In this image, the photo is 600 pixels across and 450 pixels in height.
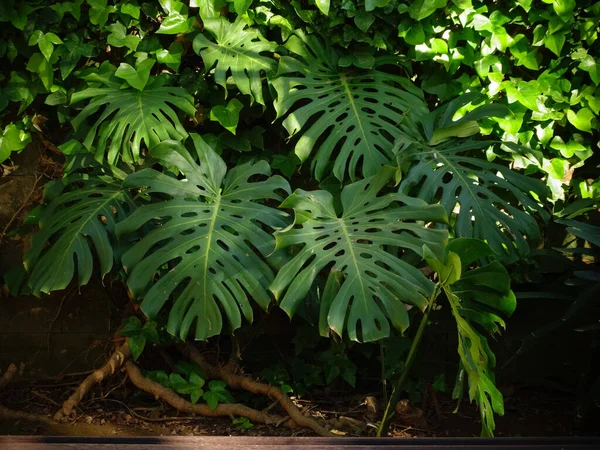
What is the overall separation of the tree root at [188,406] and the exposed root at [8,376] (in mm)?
477

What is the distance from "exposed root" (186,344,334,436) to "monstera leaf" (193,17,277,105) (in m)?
1.04

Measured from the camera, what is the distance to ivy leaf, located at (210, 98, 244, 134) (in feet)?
9.97

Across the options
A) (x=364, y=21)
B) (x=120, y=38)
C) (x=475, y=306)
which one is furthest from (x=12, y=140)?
(x=475, y=306)

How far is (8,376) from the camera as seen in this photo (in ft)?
10.4

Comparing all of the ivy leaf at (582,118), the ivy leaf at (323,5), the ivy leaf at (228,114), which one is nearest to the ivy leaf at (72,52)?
the ivy leaf at (228,114)

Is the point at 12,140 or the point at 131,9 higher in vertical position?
the point at 131,9

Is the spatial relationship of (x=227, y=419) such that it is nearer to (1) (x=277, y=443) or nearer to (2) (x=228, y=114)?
(2) (x=228, y=114)

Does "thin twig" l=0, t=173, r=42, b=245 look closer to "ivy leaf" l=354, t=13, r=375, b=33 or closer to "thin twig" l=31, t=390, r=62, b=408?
"thin twig" l=31, t=390, r=62, b=408

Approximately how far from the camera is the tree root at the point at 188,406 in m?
2.94

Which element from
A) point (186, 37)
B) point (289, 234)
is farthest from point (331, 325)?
point (186, 37)

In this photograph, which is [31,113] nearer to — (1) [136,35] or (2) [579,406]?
(1) [136,35]

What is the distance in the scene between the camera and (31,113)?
327cm

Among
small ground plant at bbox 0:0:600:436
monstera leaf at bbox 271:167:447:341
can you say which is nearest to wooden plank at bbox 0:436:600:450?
monstera leaf at bbox 271:167:447:341

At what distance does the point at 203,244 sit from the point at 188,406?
82cm
